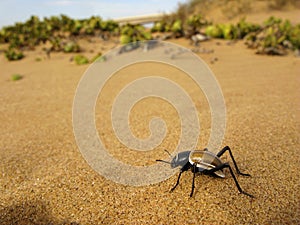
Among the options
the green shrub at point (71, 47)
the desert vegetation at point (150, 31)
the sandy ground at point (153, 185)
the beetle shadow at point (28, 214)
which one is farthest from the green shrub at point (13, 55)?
the beetle shadow at point (28, 214)

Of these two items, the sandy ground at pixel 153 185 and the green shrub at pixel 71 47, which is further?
the green shrub at pixel 71 47

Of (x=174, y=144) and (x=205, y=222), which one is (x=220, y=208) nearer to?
(x=205, y=222)

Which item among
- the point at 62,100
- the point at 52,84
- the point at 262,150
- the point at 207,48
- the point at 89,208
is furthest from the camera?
the point at 207,48

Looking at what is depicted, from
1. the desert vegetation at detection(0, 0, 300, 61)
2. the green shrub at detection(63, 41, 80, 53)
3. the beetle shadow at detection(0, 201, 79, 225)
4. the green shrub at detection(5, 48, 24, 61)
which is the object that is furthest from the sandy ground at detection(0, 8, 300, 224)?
the green shrub at detection(5, 48, 24, 61)

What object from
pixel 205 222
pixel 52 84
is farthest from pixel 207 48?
pixel 205 222

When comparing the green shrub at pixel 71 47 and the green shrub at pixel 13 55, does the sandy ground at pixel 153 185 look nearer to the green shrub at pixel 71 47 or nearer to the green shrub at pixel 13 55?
the green shrub at pixel 71 47

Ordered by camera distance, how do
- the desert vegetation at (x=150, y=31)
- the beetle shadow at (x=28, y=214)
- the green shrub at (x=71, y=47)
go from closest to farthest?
→ the beetle shadow at (x=28, y=214), the desert vegetation at (x=150, y=31), the green shrub at (x=71, y=47)

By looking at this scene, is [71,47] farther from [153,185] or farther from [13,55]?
[153,185]

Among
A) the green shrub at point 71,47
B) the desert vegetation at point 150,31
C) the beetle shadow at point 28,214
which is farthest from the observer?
the green shrub at point 71,47
